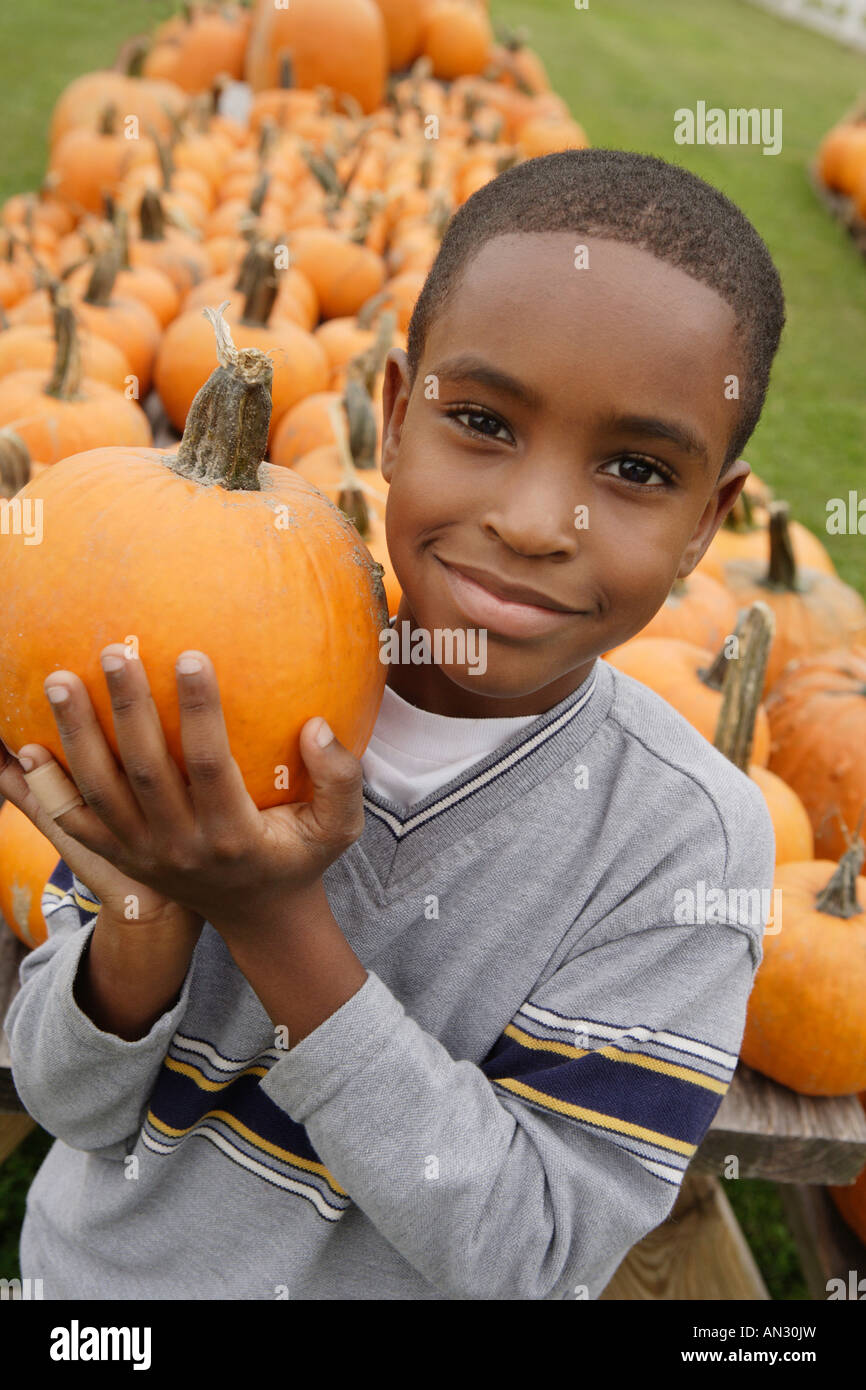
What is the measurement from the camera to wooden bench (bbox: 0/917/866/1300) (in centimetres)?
175

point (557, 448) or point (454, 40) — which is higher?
point (454, 40)

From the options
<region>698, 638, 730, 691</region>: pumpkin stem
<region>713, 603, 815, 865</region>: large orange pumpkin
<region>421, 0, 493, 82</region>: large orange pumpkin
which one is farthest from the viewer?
<region>421, 0, 493, 82</region>: large orange pumpkin

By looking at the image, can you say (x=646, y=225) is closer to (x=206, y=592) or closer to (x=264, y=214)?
(x=206, y=592)

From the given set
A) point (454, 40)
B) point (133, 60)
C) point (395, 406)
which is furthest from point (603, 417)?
point (454, 40)

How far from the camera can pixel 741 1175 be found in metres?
1.80

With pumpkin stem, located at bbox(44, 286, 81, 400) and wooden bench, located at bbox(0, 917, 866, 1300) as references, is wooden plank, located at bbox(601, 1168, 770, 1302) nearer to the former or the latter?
wooden bench, located at bbox(0, 917, 866, 1300)

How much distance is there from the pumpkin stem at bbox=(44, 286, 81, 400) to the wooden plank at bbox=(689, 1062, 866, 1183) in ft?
6.72

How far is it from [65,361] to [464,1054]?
1944 mm

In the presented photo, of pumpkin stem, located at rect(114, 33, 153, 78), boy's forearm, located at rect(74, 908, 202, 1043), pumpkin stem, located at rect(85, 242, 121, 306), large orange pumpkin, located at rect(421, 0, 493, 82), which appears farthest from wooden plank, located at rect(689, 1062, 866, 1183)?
large orange pumpkin, located at rect(421, 0, 493, 82)

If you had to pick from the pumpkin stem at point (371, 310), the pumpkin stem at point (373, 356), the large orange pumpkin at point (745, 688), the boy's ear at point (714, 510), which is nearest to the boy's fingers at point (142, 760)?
the boy's ear at point (714, 510)

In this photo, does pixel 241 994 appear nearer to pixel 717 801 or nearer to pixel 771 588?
pixel 717 801

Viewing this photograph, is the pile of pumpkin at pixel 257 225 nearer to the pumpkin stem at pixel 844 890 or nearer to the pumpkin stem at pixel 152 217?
the pumpkin stem at pixel 152 217

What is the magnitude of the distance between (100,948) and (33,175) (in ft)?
26.2

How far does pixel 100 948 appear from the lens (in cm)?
114
